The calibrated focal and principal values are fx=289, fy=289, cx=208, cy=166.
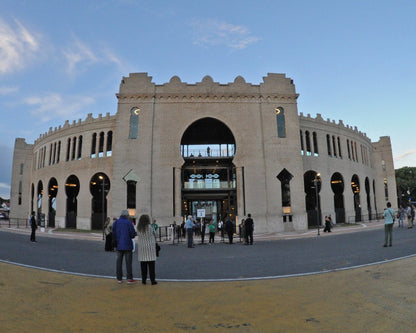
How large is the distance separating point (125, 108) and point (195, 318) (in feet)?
103

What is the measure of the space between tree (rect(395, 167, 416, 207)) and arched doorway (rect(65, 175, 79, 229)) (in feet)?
259

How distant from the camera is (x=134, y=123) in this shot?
3300 centimetres

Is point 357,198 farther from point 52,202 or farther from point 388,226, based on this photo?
point 52,202

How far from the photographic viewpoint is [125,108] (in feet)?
108

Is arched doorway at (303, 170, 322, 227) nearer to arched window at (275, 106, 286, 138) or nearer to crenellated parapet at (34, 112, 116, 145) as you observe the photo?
arched window at (275, 106, 286, 138)

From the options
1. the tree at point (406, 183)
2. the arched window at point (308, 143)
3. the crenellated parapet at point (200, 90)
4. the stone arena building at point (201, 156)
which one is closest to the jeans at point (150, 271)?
the stone arena building at point (201, 156)

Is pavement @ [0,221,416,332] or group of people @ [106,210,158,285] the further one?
group of people @ [106,210,158,285]

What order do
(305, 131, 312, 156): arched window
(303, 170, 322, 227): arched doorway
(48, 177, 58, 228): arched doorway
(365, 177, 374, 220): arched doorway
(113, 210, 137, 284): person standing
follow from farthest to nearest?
(365, 177, 374, 220): arched doorway < (48, 177, 58, 228): arched doorway < (305, 131, 312, 156): arched window < (303, 170, 322, 227): arched doorway < (113, 210, 137, 284): person standing

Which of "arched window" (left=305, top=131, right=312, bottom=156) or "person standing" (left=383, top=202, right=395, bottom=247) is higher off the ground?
"arched window" (left=305, top=131, right=312, bottom=156)

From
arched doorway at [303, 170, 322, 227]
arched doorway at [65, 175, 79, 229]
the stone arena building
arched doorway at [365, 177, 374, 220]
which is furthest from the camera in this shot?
arched doorway at [365, 177, 374, 220]

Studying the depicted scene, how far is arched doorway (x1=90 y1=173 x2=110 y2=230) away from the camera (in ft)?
121

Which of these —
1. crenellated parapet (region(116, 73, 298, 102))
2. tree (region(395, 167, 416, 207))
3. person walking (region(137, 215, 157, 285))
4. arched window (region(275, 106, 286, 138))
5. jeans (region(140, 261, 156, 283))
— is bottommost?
jeans (region(140, 261, 156, 283))

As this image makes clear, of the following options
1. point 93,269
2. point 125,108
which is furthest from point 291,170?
point 93,269

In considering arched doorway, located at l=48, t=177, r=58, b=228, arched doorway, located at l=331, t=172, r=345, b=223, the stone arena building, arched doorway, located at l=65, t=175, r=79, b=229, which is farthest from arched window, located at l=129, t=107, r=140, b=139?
arched doorway, located at l=331, t=172, r=345, b=223
